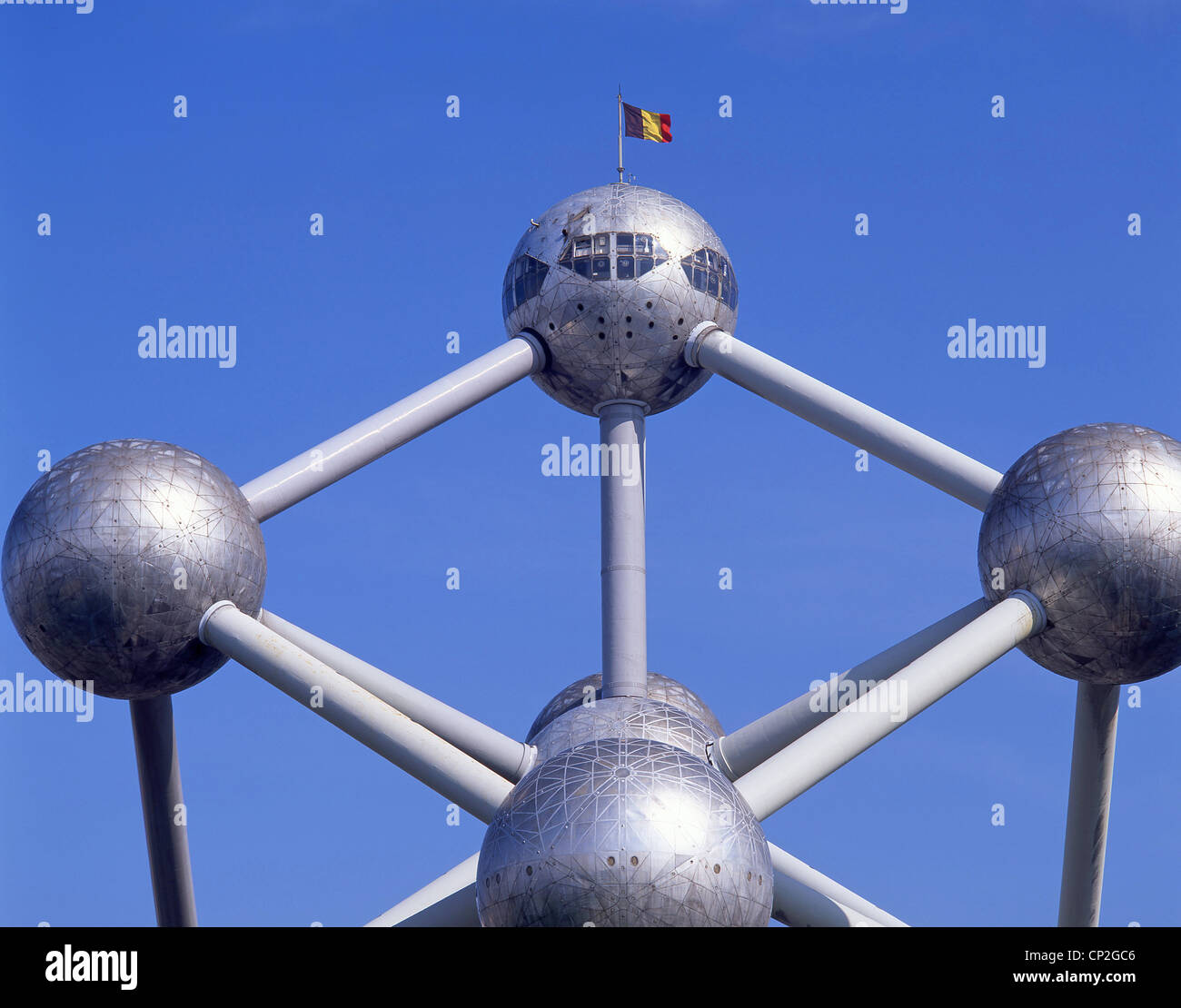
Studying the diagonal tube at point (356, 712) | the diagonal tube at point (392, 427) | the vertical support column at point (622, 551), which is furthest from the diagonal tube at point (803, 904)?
the diagonal tube at point (392, 427)

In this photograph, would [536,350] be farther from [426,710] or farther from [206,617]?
[206,617]

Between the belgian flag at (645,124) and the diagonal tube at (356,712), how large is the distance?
37.5ft

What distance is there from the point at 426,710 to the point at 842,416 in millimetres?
7155

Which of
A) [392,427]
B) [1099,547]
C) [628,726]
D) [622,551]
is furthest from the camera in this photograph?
[622,551]

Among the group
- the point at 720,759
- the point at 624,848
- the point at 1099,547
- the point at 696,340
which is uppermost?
the point at 696,340

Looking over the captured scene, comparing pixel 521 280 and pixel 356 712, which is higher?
pixel 521 280

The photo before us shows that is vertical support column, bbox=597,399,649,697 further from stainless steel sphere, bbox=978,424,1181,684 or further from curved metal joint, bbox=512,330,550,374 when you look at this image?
stainless steel sphere, bbox=978,424,1181,684

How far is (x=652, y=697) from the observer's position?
88.2 feet

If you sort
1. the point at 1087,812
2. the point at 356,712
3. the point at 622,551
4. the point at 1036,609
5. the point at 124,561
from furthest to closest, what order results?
the point at 622,551, the point at 1087,812, the point at 1036,609, the point at 124,561, the point at 356,712

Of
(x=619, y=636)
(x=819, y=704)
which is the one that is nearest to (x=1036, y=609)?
(x=819, y=704)

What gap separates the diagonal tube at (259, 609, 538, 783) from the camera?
25016mm

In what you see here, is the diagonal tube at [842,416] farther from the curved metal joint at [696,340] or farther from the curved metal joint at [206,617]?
the curved metal joint at [206,617]

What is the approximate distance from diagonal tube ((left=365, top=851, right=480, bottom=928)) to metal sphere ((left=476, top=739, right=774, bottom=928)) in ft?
12.7

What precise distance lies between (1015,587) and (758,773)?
13.3 feet
